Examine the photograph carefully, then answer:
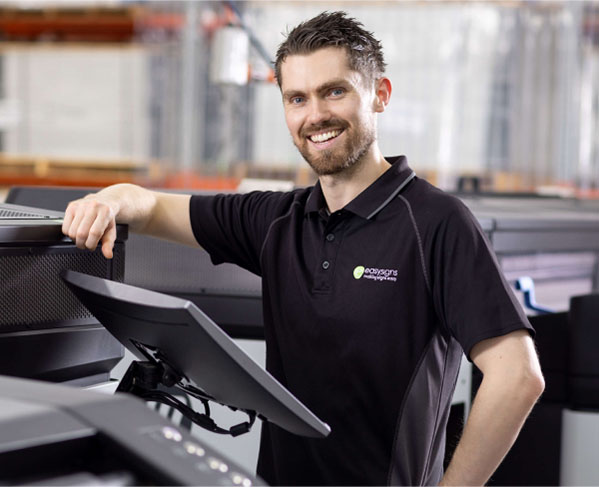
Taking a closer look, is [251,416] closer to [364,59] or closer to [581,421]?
[364,59]

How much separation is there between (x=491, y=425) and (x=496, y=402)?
4 centimetres

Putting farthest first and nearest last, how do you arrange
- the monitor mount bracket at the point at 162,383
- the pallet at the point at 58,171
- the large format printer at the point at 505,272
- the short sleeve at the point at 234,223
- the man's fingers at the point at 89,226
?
the pallet at the point at 58,171 → the large format printer at the point at 505,272 → the short sleeve at the point at 234,223 → the man's fingers at the point at 89,226 → the monitor mount bracket at the point at 162,383

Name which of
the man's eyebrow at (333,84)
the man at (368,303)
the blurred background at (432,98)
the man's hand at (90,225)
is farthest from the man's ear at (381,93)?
the blurred background at (432,98)

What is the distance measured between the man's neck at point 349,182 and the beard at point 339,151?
0.05 feet

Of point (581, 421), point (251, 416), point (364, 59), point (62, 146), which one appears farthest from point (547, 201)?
point (62, 146)

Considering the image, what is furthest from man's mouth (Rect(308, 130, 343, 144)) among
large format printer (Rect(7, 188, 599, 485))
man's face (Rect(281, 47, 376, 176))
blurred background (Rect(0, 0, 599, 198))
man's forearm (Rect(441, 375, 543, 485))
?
blurred background (Rect(0, 0, 599, 198))

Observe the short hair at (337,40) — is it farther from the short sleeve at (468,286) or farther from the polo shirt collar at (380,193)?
the short sleeve at (468,286)

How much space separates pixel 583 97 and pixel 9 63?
436 centimetres

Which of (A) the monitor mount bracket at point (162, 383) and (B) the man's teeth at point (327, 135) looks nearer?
(A) the monitor mount bracket at point (162, 383)

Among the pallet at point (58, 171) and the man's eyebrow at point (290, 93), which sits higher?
the man's eyebrow at point (290, 93)

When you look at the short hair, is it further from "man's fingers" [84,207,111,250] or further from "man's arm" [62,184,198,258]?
"man's fingers" [84,207,111,250]

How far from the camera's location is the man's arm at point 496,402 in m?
1.33

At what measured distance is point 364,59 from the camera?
1534 millimetres

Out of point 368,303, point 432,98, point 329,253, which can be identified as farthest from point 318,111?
point 432,98
